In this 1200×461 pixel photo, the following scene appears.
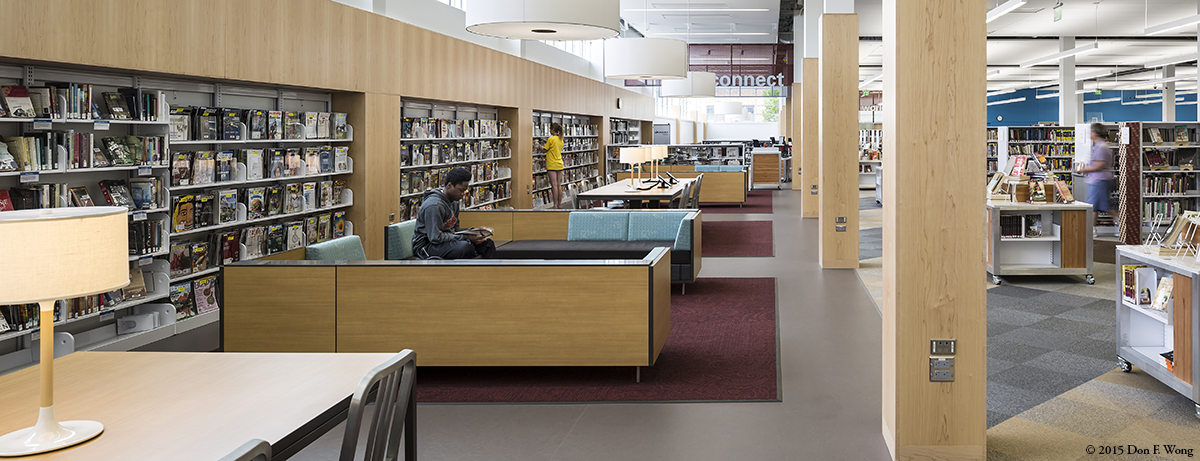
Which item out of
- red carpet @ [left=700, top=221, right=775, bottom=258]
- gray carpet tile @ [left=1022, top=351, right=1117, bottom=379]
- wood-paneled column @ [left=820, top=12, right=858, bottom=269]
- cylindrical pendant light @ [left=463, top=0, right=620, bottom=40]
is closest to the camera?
gray carpet tile @ [left=1022, top=351, right=1117, bottom=379]

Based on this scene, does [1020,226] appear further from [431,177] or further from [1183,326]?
[431,177]

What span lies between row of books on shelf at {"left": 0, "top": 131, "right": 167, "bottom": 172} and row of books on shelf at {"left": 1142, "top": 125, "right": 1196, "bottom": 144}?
1137cm

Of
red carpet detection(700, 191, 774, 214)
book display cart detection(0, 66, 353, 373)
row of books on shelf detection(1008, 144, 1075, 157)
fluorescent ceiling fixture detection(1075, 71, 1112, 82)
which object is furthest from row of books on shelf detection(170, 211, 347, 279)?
fluorescent ceiling fixture detection(1075, 71, 1112, 82)

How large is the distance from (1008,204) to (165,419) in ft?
24.5

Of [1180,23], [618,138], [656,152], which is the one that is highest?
[1180,23]

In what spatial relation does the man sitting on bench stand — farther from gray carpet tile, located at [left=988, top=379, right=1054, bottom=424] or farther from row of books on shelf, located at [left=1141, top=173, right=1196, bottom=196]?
row of books on shelf, located at [left=1141, top=173, right=1196, bottom=196]

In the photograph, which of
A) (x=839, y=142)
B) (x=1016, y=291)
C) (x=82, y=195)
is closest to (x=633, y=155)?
(x=839, y=142)

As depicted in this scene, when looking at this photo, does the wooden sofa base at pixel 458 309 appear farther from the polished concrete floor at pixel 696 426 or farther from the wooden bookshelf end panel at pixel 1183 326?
the wooden bookshelf end panel at pixel 1183 326

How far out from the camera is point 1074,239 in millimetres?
7973

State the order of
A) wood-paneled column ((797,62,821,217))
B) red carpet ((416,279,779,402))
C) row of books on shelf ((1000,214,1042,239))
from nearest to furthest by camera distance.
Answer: red carpet ((416,279,779,402)) → row of books on shelf ((1000,214,1042,239)) → wood-paneled column ((797,62,821,217))

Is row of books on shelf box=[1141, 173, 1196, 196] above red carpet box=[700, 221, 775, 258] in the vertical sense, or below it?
above

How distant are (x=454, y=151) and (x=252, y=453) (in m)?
9.77

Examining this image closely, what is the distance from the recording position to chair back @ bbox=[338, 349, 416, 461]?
6.51ft

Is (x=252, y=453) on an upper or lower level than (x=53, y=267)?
lower
